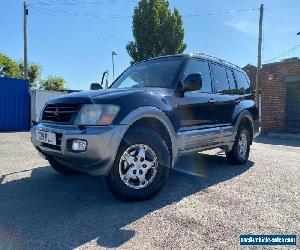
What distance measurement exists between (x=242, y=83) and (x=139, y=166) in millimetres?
3646

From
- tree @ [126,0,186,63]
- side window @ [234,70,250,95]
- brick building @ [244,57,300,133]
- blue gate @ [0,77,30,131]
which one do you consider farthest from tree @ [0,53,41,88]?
side window @ [234,70,250,95]

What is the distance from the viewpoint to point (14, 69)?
4916cm

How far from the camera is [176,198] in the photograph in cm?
411

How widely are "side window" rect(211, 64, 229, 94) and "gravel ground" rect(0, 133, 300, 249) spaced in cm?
142

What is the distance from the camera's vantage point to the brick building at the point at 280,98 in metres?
15.4

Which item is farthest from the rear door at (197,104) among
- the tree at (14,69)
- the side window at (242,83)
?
the tree at (14,69)

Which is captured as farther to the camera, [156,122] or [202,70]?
[202,70]

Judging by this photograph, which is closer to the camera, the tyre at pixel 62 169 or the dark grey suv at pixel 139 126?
the dark grey suv at pixel 139 126

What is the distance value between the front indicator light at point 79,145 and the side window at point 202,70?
2047 mm

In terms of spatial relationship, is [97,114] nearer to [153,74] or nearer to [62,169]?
[153,74]

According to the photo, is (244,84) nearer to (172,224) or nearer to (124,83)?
(124,83)

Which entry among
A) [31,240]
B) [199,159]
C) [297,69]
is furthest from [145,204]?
[297,69]

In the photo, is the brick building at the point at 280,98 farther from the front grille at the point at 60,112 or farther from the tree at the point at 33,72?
the tree at the point at 33,72

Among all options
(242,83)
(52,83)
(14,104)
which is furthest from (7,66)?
(242,83)
